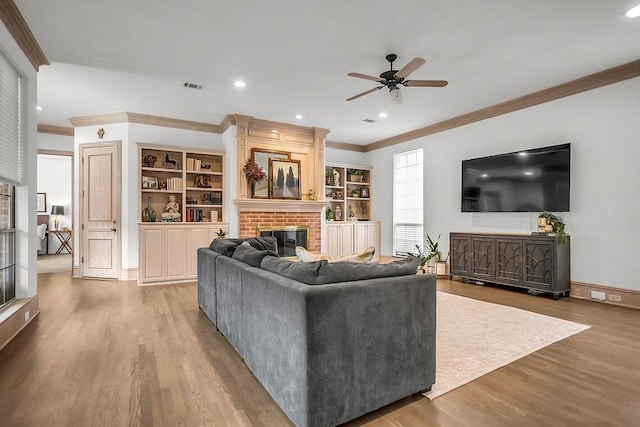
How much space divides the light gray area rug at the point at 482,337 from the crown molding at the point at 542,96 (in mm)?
2987

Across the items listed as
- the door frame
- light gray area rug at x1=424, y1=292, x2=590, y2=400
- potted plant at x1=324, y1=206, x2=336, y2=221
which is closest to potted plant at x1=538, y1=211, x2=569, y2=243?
light gray area rug at x1=424, y1=292, x2=590, y2=400

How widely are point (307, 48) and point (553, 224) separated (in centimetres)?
401

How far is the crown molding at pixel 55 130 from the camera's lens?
6.43 metres

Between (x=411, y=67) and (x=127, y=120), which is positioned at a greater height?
(x=127, y=120)

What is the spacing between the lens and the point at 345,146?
8.23m

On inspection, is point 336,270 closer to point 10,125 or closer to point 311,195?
point 10,125

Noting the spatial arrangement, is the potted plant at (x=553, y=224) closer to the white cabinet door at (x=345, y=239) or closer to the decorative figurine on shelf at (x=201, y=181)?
the white cabinet door at (x=345, y=239)

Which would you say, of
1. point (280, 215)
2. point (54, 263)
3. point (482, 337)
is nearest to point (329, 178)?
point (280, 215)

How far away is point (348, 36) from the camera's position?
3355 millimetres

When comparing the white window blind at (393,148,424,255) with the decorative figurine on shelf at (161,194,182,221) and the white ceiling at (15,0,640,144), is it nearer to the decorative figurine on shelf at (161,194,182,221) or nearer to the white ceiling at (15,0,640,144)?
the white ceiling at (15,0,640,144)

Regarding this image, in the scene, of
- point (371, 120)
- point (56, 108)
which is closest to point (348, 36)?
point (371, 120)

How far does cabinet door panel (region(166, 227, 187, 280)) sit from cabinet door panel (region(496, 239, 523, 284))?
16.5 ft

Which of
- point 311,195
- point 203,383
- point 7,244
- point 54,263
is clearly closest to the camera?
point 203,383

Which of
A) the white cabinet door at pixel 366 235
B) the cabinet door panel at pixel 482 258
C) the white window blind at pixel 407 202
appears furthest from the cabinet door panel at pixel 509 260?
the white cabinet door at pixel 366 235
